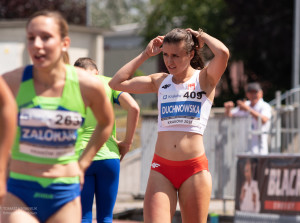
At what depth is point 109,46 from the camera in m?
53.1

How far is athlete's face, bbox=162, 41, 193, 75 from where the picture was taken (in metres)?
6.21

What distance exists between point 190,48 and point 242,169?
19.4 feet

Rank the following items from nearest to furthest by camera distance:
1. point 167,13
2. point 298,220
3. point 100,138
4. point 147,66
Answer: point 100,138
point 298,220
point 167,13
point 147,66

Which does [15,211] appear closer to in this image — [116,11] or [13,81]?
[13,81]

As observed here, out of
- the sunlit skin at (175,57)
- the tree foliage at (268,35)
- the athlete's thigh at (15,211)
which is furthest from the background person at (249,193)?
the tree foliage at (268,35)

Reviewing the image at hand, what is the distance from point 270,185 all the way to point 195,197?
18.0 ft

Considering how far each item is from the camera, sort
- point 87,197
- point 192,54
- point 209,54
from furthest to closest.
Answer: point 209,54, point 87,197, point 192,54

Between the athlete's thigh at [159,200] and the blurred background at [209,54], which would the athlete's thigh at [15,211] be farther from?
the blurred background at [209,54]

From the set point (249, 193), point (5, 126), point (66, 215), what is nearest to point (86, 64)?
point (66, 215)

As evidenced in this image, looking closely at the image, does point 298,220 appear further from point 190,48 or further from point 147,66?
point 147,66

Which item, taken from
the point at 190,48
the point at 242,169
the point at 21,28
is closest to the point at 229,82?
the point at 21,28

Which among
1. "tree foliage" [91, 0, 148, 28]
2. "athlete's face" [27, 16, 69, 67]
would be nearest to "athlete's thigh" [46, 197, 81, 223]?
"athlete's face" [27, 16, 69, 67]

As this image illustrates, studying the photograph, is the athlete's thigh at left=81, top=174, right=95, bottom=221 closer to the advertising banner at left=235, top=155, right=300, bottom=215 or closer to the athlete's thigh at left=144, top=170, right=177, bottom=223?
the athlete's thigh at left=144, top=170, right=177, bottom=223

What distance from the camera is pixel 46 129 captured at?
464 cm
